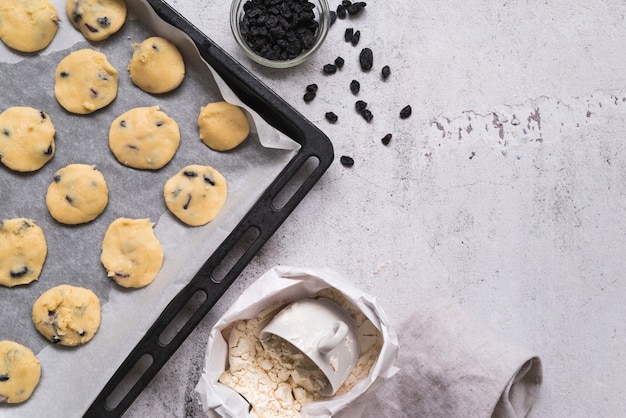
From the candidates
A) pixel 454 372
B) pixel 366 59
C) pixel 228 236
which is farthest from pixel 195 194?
pixel 454 372

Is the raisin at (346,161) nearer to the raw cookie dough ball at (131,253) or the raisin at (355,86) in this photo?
the raisin at (355,86)

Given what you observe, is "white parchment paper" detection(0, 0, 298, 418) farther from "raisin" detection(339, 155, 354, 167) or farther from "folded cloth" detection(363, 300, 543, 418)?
"folded cloth" detection(363, 300, 543, 418)

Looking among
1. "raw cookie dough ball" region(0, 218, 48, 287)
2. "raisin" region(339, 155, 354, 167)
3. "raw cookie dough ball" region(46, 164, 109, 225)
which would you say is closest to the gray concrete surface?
"raisin" region(339, 155, 354, 167)

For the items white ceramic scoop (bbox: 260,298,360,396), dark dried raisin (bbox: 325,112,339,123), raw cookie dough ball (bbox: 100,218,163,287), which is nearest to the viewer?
white ceramic scoop (bbox: 260,298,360,396)

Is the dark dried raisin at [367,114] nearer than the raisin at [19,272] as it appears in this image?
No

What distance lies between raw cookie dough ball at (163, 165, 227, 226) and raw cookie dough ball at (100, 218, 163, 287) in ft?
0.26

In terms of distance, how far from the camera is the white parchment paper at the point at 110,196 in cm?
145

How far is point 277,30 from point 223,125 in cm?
25

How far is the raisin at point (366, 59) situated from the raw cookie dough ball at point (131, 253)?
2.02 feet

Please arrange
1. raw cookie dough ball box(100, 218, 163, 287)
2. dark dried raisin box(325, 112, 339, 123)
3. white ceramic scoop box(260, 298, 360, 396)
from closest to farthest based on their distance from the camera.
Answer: white ceramic scoop box(260, 298, 360, 396), raw cookie dough ball box(100, 218, 163, 287), dark dried raisin box(325, 112, 339, 123)

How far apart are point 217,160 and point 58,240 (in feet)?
1.26

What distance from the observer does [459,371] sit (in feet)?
4.82

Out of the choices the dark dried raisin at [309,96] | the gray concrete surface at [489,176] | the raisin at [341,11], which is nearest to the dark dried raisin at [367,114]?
the gray concrete surface at [489,176]

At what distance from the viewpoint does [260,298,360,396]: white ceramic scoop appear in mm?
1343
